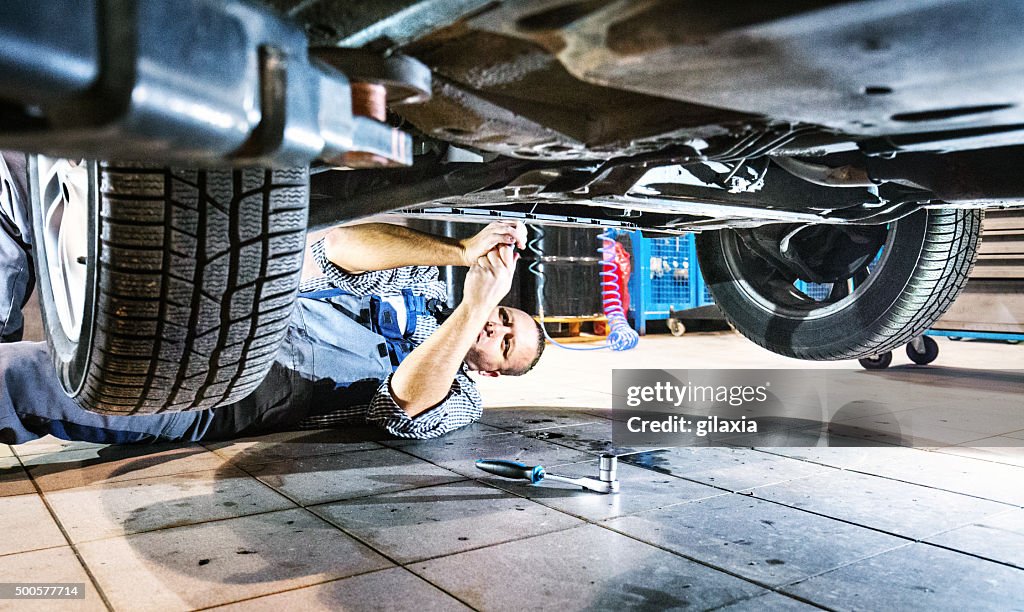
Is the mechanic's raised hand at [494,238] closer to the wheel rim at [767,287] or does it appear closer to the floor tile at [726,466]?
the floor tile at [726,466]

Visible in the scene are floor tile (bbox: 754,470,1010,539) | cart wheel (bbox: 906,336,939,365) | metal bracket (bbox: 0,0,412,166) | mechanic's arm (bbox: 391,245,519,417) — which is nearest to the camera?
metal bracket (bbox: 0,0,412,166)

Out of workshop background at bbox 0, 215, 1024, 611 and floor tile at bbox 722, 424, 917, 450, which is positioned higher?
floor tile at bbox 722, 424, 917, 450

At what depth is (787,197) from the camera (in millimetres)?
1874

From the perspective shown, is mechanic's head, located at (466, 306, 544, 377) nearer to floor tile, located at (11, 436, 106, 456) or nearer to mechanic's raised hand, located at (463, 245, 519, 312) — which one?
mechanic's raised hand, located at (463, 245, 519, 312)

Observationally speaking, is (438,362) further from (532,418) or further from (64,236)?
(64,236)

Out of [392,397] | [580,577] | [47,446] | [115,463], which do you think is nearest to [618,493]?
[580,577]

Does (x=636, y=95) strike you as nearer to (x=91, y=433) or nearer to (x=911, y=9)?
(x=911, y=9)

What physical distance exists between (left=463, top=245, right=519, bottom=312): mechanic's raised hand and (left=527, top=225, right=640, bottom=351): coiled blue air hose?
3.26 meters

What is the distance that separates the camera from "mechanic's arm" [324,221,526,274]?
2.00 meters

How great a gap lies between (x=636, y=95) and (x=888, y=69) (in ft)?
Result: 1.03

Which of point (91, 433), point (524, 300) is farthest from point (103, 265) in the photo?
point (524, 300)

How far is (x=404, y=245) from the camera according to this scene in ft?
7.32

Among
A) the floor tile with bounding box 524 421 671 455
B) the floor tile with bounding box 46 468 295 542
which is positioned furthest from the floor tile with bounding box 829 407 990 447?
the floor tile with bounding box 46 468 295 542

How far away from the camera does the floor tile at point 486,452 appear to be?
201 cm
